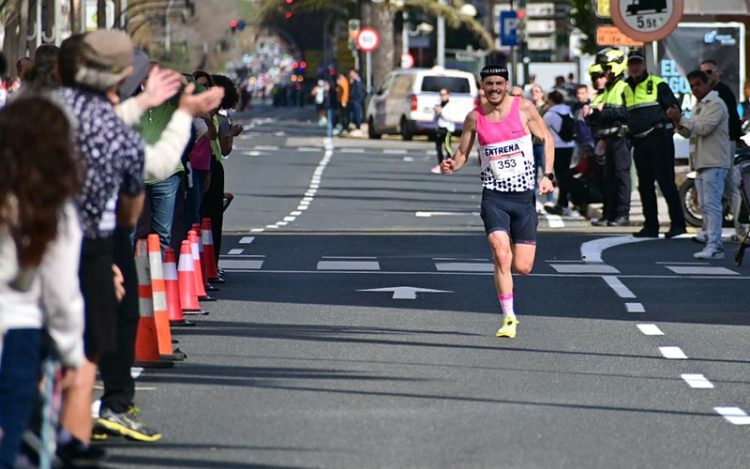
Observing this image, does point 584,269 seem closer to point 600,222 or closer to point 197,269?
point 197,269

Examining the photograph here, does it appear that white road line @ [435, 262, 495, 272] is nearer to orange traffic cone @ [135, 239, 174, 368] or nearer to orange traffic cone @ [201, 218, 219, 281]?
orange traffic cone @ [201, 218, 219, 281]

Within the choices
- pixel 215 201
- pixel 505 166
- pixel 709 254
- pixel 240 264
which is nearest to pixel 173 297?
pixel 505 166

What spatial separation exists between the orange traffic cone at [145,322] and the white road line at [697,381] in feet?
9.46

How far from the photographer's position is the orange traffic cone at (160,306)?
12.0 meters

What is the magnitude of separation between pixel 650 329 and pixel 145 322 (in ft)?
13.2

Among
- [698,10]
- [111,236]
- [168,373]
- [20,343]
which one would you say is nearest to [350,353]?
[168,373]

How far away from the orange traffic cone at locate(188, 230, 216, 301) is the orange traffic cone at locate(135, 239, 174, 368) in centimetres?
293

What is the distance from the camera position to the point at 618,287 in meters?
17.2

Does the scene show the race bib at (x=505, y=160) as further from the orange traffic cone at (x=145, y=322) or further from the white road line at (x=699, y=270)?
the white road line at (x=699, y=270)

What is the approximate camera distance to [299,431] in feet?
31.2

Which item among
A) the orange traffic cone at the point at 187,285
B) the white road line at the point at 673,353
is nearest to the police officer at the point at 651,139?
the orange traffic cone at the point at 187,285

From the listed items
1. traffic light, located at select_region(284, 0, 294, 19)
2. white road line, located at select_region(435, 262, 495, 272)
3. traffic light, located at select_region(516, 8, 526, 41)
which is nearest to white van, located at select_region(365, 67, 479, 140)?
traffic light, located at select_region(516, 8, 526, 41)

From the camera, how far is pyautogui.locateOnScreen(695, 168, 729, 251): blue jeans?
65.5 feet

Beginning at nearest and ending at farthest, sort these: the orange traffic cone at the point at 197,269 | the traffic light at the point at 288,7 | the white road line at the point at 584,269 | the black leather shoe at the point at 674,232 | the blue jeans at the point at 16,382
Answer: the blue jeans at the point at 16,382 → the orange traffic cone at the point at 197,269 → the white road line at the point at 584,269 → the black leather shoe at the point at 674,232 → the traffic light at the point at 288,7
